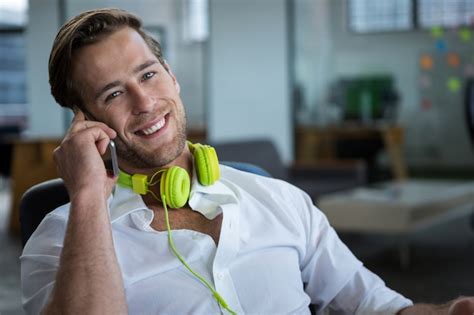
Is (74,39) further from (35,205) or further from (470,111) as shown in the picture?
(470,111)

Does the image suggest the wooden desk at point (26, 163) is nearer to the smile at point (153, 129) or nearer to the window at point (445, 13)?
the window at point (445, 13)

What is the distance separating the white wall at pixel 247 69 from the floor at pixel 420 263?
2.20m

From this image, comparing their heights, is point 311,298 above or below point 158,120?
below

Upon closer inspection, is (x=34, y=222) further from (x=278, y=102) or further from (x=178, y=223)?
(x=278, y=102)

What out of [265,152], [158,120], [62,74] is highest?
[62,74]

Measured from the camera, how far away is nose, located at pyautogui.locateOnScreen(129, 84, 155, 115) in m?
1.68

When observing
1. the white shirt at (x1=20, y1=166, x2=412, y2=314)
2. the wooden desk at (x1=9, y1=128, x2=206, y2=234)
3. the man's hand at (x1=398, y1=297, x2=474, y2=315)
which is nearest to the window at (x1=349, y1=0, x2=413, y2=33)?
the wooden desk at (x1=9, y1=128, x2=206, y2=234)

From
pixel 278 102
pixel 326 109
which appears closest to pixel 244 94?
pixel 278 102

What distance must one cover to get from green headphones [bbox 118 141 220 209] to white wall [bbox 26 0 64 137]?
488 cm

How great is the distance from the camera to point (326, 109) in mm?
7871

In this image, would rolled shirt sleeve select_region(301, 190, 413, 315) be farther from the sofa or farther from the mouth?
the sofa

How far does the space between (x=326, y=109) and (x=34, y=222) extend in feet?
20.7

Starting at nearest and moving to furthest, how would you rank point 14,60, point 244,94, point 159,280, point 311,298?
1. point 159,280
2. point 311,298
3. point 244,94
4. point 14,60

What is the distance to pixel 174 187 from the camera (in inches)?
64.3
